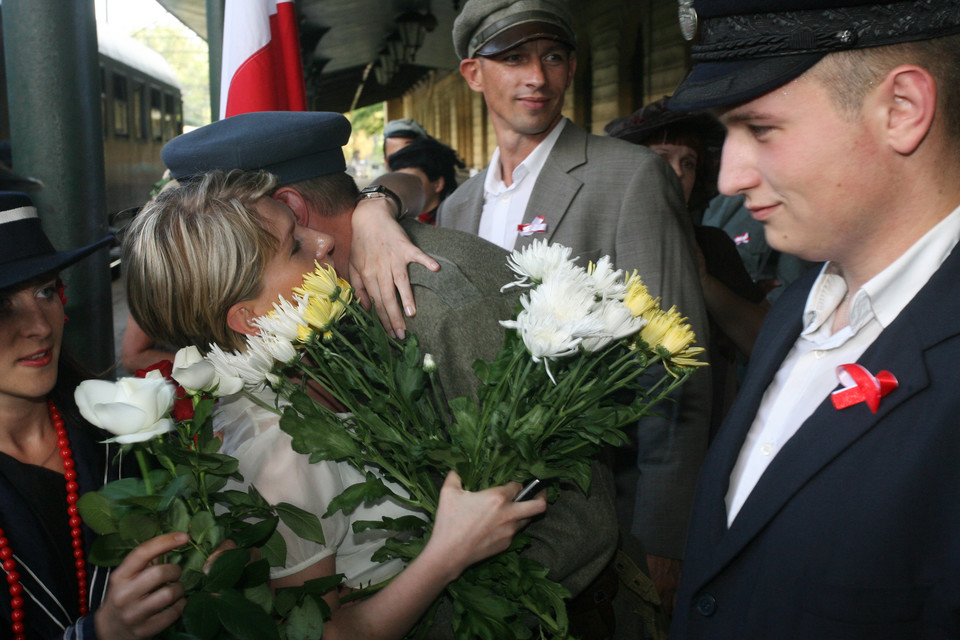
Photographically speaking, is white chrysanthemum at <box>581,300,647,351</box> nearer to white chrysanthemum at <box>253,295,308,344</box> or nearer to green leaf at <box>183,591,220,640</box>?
white chrysanthemum at <box>253,295,308,344</box>

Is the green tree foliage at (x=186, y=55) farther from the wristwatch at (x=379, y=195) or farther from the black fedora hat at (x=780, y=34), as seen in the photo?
the black fedora hat at (x=780, y=34)

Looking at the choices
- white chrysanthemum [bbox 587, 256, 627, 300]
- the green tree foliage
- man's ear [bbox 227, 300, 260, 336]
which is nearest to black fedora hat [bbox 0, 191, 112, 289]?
man's ear [bbox 227, 300, 260, 336]

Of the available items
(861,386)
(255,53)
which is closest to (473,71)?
(255,53)

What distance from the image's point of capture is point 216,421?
1.79 metres

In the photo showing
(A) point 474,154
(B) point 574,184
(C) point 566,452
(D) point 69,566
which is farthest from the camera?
(A) point 474,154

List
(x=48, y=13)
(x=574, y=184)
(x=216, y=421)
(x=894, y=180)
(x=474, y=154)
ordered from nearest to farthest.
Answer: (x=894, y=180), (x=216, y=421), (x=48, y=13), (x=574, y=184), (x=474, y=154)

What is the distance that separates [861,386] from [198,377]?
1.10 meters

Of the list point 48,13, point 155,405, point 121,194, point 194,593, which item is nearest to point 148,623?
point 194,593

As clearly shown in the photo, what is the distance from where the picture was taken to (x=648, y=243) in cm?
246

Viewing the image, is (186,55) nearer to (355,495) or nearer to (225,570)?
(355,495)

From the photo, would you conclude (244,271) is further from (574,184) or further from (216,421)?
(574,184)

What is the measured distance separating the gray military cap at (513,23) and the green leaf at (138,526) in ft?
7.26

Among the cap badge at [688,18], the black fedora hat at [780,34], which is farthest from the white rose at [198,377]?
the cap badge at [688,18]

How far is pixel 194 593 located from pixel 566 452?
0.70m
